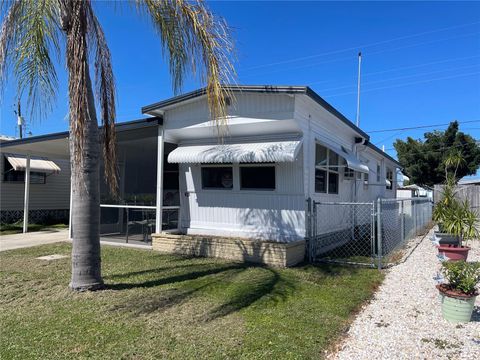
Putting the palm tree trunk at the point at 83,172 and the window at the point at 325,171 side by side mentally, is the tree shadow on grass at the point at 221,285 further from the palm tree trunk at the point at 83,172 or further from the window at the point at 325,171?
the window at the point at 325,171

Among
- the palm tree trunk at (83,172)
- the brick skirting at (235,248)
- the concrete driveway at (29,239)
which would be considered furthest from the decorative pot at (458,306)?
the concrete driveway at (29,239)

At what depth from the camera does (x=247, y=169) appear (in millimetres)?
9266

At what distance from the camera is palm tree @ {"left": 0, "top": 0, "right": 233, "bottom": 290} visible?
17.6ft

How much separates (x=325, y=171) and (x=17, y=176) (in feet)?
46.5

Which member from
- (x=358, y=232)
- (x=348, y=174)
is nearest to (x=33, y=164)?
(x=348, y=174)

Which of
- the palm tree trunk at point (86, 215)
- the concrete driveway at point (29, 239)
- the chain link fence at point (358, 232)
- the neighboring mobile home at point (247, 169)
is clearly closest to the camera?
A: the palm tree trunk at point (86, 215)

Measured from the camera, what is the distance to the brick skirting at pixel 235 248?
7773 mm

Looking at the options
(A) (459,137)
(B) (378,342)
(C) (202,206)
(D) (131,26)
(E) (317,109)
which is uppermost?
(A) (459,137)

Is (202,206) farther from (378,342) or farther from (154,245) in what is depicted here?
(378,342)

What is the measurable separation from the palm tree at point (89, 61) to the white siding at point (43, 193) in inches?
492

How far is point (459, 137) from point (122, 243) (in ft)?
106

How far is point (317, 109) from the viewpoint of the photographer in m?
9.08

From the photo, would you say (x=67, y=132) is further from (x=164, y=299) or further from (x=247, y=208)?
(x=164, y=299)

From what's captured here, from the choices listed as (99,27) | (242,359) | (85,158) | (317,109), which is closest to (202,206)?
(317,109)
